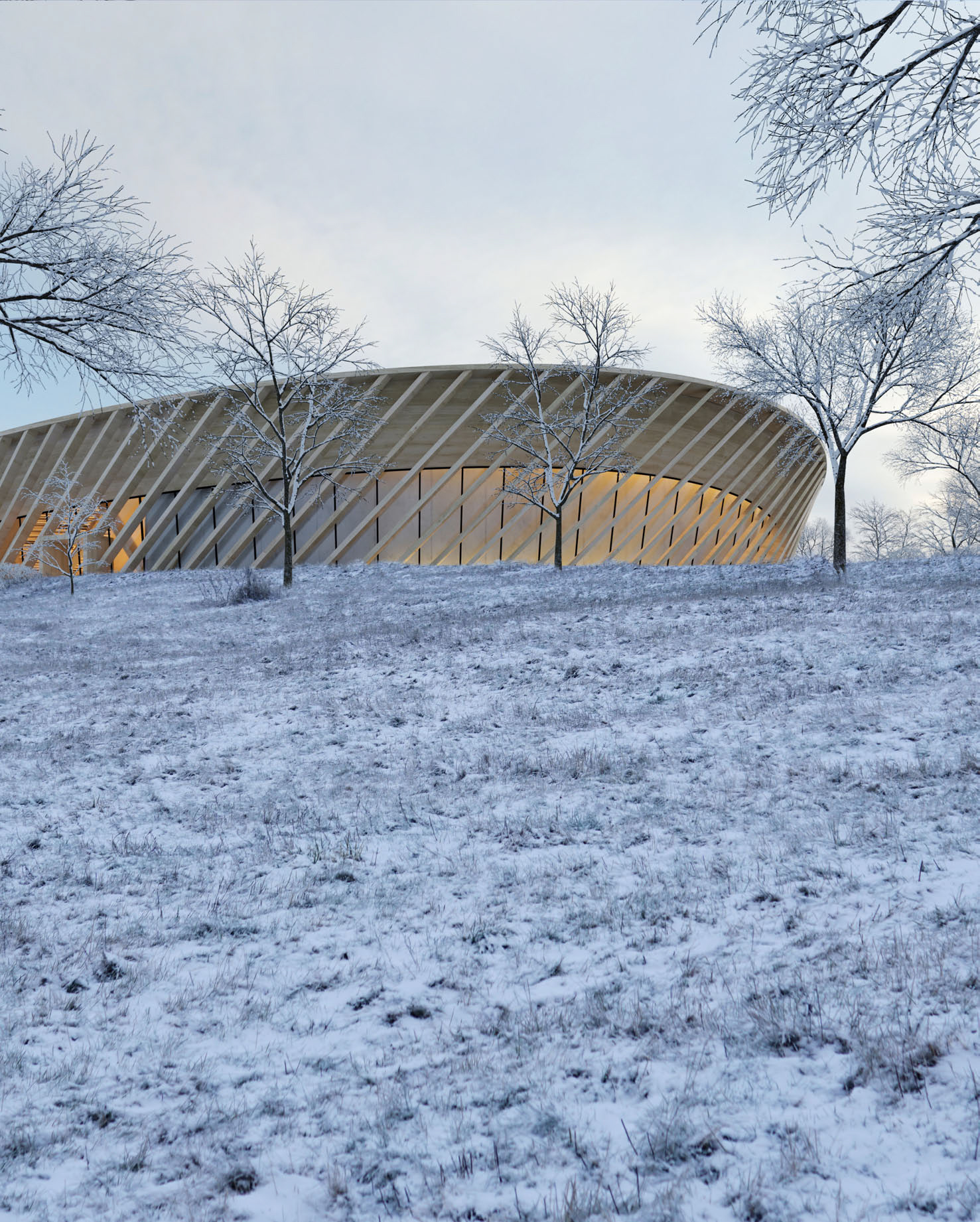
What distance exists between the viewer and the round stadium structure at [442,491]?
32250mm

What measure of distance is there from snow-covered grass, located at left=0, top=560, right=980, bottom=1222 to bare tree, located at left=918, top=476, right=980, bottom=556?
107 feet

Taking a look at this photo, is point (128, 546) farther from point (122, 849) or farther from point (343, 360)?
point (122, 849)

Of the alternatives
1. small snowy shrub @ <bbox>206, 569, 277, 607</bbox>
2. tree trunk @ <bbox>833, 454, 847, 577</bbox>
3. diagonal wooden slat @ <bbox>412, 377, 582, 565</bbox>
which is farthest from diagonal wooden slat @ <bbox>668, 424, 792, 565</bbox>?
small snowy shrub @ <bbox>206, 569, 277, 607</bbox>

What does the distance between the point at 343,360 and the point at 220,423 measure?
41.1 ft

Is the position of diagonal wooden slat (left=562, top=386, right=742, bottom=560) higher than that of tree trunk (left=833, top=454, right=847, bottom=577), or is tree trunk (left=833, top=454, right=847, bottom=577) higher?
diagonal wooden slat (left=562, top=386, right=742, bottom=560)

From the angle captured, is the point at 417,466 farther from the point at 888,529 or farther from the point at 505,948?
the point at 888,529

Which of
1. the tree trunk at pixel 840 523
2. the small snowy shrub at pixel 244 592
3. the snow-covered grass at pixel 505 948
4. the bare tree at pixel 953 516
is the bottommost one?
the snow-covered grass at pixel 505 948

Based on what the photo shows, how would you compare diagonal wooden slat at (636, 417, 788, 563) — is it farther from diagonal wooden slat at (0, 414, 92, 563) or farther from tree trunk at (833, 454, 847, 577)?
diagonal wooden slat at (0, 414, 92, 563)

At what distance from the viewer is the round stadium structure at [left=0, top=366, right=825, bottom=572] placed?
32.2 meters

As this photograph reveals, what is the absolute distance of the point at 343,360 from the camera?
2478 cm

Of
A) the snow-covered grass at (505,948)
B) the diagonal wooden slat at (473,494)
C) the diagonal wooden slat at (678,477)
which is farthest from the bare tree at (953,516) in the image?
the snow-covered grass at (505,948)

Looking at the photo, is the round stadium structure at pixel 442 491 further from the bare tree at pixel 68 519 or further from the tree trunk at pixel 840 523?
the tree trunk at pixel 840 523

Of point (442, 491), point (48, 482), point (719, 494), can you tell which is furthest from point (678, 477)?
point (48, 482)

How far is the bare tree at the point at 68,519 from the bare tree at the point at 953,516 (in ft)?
132
